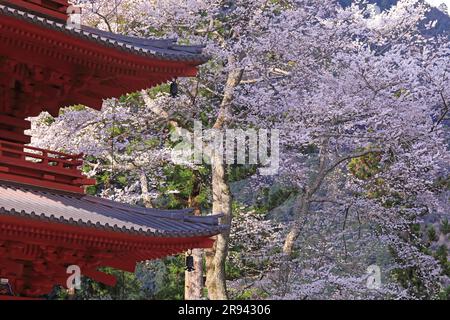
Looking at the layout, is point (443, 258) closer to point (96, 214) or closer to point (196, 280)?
point (196, 280)

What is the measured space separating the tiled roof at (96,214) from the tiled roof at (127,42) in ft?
7.17

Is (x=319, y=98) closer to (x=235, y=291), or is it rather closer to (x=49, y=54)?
(x=235, y=291)

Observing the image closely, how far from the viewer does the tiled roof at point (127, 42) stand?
33.0 feet

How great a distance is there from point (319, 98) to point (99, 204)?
10668 mm

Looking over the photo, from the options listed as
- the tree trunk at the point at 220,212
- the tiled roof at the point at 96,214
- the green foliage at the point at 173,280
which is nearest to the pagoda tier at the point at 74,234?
the tiled roof at the point at 96,214

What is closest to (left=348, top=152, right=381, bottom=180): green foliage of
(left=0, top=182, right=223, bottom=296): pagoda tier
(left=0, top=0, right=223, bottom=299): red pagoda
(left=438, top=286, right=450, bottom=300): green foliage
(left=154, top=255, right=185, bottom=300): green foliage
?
(left=438, top=286, right=450, bottom=300): green foliage

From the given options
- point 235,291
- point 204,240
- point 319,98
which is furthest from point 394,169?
point 204,240

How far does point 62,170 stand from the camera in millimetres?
11406

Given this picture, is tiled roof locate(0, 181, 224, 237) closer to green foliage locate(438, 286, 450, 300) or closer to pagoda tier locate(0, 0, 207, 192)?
pagoda tier locate(0, 0, 207, 192)

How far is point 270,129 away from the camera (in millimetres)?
22031

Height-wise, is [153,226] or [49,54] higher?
[49,54]

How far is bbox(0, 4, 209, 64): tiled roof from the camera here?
33.0 feet
